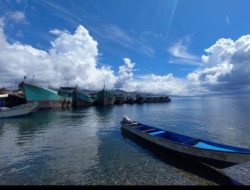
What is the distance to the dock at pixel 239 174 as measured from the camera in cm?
1234

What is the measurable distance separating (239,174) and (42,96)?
5641 centimetres

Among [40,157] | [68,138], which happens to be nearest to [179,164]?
[40,157]

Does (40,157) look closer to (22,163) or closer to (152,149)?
(22,163)

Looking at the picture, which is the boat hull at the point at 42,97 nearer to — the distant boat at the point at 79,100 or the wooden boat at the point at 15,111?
the distant boat at the point at 79,100

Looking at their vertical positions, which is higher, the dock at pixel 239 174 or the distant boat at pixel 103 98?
the distant boat at pixel 103 98

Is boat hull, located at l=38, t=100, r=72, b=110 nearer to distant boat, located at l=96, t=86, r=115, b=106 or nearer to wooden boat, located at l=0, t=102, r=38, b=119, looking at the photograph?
distant boat, located at l=96, t=86, r=115, b=106

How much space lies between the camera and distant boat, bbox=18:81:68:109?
54.9 metres

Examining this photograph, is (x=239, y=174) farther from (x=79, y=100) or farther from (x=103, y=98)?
(x=103, y=98)

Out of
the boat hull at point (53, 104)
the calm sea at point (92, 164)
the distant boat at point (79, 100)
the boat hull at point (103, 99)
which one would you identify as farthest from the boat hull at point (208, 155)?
the boat hull at point (103, 99)

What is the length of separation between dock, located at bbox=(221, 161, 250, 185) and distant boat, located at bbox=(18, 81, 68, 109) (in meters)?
53.0

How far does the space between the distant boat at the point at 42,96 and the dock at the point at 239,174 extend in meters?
53.0

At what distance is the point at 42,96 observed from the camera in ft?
196

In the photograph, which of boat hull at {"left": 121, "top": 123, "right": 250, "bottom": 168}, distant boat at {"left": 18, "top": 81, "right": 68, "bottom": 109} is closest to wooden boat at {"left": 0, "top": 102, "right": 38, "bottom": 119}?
distant boat at {"left": 18, "top": 81, "right": 68, "bottom": 109}

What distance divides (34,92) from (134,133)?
42.5 metres
